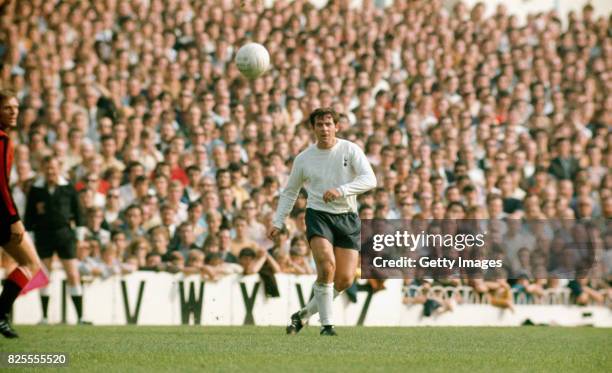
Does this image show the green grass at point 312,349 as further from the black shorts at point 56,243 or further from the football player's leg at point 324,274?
the black shorts at point 56,243

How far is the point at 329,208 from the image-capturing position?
11.4 meters

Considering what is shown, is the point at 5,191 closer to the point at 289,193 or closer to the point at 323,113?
the point at 289,193

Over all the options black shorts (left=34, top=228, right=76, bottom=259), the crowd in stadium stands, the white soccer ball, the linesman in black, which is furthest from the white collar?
the white soccer ball

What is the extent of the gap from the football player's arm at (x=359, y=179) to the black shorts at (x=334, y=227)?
1.29ft

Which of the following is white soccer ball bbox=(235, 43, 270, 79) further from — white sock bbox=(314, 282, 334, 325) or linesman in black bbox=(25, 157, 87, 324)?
white sock bbox=(314, 282, 334, 325)

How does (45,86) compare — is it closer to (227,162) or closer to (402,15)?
(227,162)

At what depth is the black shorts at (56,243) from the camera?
47.4 feet

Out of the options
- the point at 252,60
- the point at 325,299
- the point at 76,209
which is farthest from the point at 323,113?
the point at 76,209

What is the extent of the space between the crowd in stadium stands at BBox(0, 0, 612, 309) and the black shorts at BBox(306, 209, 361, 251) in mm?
3720

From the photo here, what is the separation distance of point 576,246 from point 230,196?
4.98 m

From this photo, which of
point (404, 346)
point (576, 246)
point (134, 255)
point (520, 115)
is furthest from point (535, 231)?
point (404, 346)

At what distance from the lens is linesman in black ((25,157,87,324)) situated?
47.2ft

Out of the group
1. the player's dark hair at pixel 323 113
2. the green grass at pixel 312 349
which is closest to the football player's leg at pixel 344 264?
the green grass at pixel 312 349

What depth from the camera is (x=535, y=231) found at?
16.8 m
